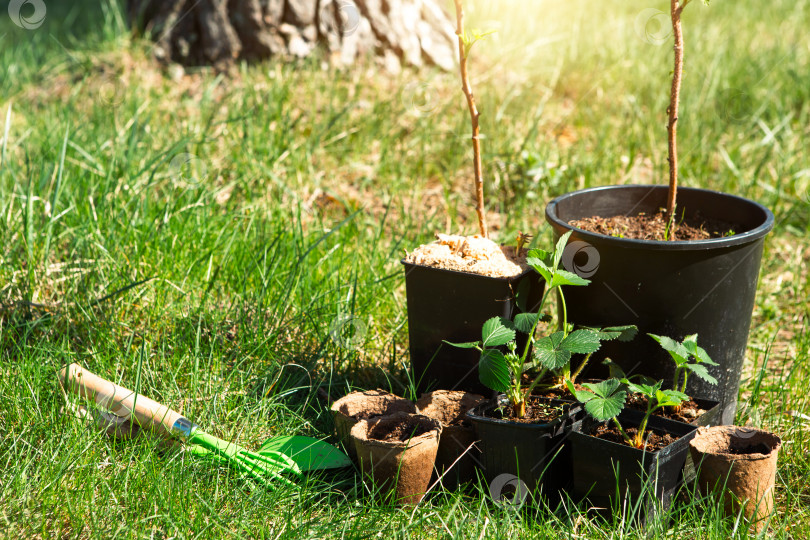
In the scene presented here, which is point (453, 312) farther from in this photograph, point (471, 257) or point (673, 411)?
point (673, 411)

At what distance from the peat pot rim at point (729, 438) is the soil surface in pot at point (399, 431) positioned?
63 cm

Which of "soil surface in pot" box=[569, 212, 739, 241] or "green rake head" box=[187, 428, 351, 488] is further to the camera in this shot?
"soil surface in pot" box=[569, 212, 739, 241]

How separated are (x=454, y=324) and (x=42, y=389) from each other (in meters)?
1.11

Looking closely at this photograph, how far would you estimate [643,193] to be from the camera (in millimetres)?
2266

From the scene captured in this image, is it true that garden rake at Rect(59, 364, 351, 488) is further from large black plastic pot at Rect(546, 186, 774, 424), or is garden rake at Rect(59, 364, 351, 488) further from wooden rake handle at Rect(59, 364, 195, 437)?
large black plastic pot at Rect(546, 186, 774, 424)

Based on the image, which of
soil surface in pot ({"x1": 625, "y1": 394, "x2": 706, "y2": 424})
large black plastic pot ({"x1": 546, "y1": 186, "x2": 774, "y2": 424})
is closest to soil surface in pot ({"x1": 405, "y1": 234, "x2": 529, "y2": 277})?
large black plastic pot ({"x1": 546, "y1": 186, "x2": 774, "y2": 424})

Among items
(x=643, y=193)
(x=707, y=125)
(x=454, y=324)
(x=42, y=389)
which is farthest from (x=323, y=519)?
(x=707, y=125)

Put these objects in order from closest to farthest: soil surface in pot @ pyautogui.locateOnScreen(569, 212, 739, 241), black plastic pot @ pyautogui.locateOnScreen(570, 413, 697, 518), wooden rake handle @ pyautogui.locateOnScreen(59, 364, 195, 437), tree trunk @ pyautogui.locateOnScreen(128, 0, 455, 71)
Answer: black plastic pot @ pyautogui.locateOnScreen(570, 413, 697, 518) → wooden rake handle @ pyautogui.locateOnScreen(59, 364, 195, 437) → soil surface in pot @ pyautogui.locateOnScreen(569, 212, 739, 241) → tree trunk @ pyautogui.locateOnScreen(128, 0, 455, 71)

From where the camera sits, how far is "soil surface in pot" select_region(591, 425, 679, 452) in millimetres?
1707

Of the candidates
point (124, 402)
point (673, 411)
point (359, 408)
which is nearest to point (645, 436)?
point (673, 411)

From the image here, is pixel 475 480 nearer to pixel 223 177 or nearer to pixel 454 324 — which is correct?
pixel 454 324

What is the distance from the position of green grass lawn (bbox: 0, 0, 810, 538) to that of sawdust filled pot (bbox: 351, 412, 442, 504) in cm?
5

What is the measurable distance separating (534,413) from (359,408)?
45 cm

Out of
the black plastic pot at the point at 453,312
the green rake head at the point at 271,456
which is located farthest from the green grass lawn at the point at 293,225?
the black plastic pot at the point at 453,312
